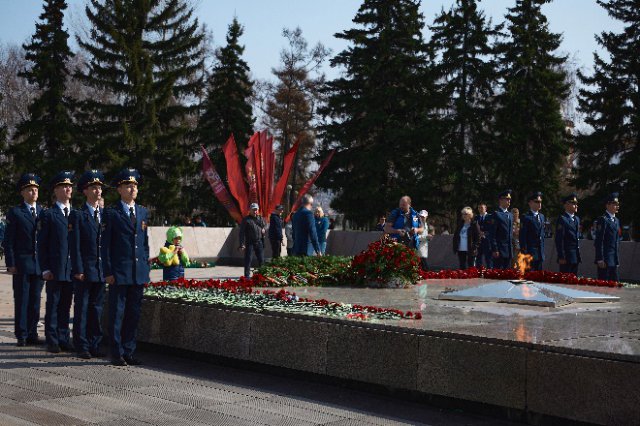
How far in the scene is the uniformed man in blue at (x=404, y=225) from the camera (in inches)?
521

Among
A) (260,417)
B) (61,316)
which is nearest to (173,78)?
(61,316)

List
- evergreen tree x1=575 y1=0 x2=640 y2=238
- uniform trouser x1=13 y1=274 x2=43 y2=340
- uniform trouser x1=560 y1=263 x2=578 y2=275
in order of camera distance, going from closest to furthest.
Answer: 1. uniform trouser x1=13 y1=274 x2=43 y2=340
2. uniform trouser x1=560 y1=263 x2=578 y2=275
3. evergreen tree x1=575 y1=0 x2=640 y2=238

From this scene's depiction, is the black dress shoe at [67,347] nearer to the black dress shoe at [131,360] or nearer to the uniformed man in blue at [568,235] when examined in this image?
the black dress shoe at [131,360]

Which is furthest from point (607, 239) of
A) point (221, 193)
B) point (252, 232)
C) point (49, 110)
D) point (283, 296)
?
point (49, 110)

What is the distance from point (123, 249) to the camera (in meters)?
8.08

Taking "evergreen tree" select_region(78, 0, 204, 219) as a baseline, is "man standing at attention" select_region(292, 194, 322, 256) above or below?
below

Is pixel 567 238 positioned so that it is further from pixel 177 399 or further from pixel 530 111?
pixel 530 111

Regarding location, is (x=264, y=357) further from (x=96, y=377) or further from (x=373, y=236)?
(x=373, y=236)

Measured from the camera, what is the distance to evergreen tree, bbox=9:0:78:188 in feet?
133

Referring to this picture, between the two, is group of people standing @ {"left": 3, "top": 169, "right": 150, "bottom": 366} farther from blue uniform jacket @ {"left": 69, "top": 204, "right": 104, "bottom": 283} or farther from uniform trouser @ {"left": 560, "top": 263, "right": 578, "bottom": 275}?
uniform trouser @ {"left": 560, "top": 263, "right": 578, "bottom": 275}

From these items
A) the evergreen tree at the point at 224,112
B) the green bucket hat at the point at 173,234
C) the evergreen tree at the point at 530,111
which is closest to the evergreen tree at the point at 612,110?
the evergreen tree at the point at 530,111

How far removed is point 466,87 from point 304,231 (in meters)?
30.1

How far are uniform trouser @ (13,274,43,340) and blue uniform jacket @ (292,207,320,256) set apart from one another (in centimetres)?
549

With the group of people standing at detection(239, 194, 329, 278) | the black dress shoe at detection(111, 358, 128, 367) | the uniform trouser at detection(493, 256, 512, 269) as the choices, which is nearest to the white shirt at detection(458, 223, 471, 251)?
the uniform trouser at detection(493, 256, 512, 269)
